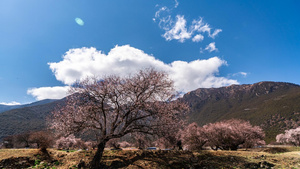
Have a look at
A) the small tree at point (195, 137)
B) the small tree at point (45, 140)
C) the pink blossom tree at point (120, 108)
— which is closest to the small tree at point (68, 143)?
the small tree at point (45, 140)

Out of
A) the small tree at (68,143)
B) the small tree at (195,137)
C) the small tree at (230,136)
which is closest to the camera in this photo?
the small tree at (230,136)

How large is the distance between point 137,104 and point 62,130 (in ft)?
20.1

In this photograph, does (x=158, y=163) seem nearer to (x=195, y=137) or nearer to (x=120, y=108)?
(x=120, y=108)

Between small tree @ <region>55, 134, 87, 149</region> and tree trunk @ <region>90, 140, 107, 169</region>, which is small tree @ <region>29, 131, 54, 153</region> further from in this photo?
small tree @ <region>55, 134, 87, 149</region>

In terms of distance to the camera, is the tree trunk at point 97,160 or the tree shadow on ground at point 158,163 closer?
the tree trunk at point 97,160

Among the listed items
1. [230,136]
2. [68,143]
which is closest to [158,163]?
[230,136]

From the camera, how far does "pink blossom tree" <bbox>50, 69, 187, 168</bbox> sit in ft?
37.3

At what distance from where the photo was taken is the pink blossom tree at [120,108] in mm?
11367

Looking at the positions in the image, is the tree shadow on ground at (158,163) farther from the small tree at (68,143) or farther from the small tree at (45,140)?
the small tree at (68,143)

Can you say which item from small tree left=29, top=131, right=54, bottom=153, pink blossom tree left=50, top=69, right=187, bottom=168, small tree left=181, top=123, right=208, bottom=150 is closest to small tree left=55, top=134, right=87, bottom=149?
small tree left=29, top=131, right=54, bottom=153

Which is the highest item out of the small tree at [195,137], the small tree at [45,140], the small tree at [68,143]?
the small tree at [45,140]

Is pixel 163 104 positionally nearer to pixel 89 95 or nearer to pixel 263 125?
pixel 89 95

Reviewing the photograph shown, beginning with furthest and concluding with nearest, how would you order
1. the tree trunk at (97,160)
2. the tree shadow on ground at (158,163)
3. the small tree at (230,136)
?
the small tree at (230,136) → the tree shadow on ground at (158,163) → the tree trunk at (97,160)

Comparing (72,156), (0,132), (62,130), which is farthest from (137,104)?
(0,132)
